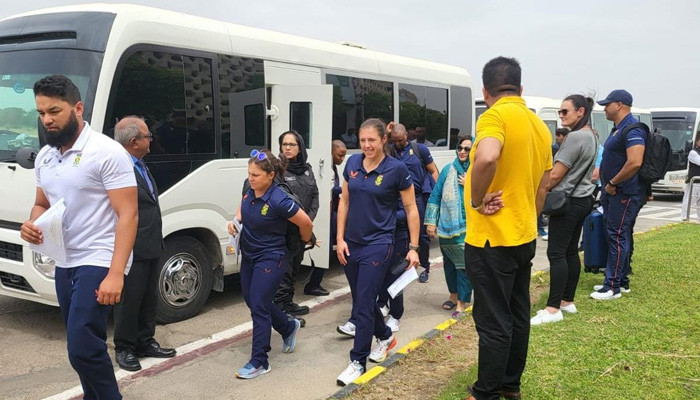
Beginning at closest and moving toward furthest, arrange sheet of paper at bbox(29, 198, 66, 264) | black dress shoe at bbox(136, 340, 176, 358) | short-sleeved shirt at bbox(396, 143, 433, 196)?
sheet of paper at bbox(29, 198, 66, 264) < black dress shoe at bbox(136, 340, 176, 358) < short-sleeved shirt at bbox(396, 143, 433, 196)

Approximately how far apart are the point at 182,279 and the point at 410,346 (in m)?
2.19

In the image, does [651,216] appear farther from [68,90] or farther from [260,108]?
[68,90]

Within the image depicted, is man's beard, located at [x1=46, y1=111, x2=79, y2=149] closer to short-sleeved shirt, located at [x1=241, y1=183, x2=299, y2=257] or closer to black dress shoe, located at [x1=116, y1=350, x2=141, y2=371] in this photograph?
short-sleeved shirt, located at [x1=241, y1=183, x2=299, y2=257]

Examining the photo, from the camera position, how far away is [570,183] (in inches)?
201

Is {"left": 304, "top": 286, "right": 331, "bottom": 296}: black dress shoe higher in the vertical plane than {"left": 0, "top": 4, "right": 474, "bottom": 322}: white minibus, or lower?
lower

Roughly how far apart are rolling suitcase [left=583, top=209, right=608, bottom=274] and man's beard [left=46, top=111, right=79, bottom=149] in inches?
212

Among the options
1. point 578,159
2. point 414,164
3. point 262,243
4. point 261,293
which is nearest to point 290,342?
point 261,293

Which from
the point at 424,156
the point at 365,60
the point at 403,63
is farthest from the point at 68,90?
the point at 403,63

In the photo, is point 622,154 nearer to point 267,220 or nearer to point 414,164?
point 414,164

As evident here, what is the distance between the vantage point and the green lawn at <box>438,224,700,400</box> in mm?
3781

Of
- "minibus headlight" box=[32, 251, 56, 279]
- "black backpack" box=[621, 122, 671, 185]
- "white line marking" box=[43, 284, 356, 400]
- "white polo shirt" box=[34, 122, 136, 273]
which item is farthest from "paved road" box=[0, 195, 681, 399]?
"black backpack" box=[621, 122, 671, 185]

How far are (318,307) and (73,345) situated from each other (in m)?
3.38

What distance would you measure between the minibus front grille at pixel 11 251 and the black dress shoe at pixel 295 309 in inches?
90.2

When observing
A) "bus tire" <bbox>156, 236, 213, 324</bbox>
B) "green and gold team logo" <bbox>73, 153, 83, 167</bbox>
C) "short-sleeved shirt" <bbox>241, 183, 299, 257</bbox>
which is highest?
"green and gold team logo" <bbox>73, 153, 83, 167</bbox>
